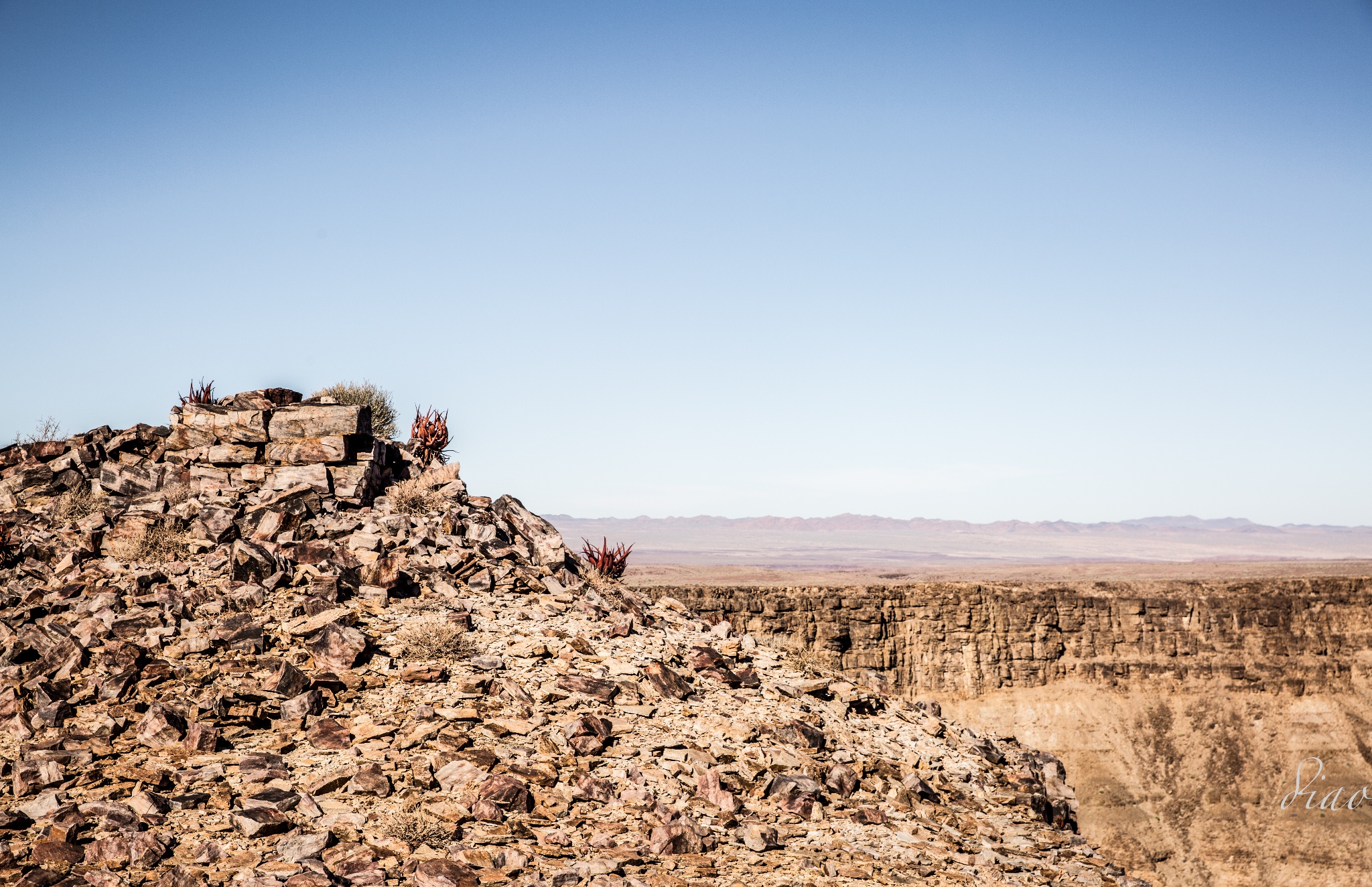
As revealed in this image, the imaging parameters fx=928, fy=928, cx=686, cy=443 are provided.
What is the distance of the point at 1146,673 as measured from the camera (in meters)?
43.1

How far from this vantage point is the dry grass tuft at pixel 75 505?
541 inches

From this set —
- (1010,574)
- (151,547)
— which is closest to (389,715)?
(151,547)

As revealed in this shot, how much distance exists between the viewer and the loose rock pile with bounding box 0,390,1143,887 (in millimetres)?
8234

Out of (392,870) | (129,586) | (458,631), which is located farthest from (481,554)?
(392,870)

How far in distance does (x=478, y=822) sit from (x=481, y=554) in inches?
230

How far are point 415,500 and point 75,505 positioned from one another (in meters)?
4.90

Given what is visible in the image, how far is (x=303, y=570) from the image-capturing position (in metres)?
12.6

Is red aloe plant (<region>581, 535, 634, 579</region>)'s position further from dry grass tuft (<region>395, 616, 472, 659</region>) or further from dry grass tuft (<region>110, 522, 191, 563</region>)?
dry grass tuft (<region>110, 522, 191, 563</region>)

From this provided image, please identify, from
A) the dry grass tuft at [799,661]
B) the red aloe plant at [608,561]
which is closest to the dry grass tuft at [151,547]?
the red aloe plant at [608,561]

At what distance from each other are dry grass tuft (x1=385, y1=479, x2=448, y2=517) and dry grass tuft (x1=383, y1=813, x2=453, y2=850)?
6796mm

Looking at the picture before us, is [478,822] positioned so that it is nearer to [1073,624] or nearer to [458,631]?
[458,631]

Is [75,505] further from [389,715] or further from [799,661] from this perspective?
[799,661]

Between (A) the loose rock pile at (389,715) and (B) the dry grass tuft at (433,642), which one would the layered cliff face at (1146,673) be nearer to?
(A) the loose rock pile at (389,715)

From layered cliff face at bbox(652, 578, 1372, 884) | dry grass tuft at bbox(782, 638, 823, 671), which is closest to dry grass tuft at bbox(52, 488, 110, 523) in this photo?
dry grass tuft at bbox(782, 638, 823, 671)
